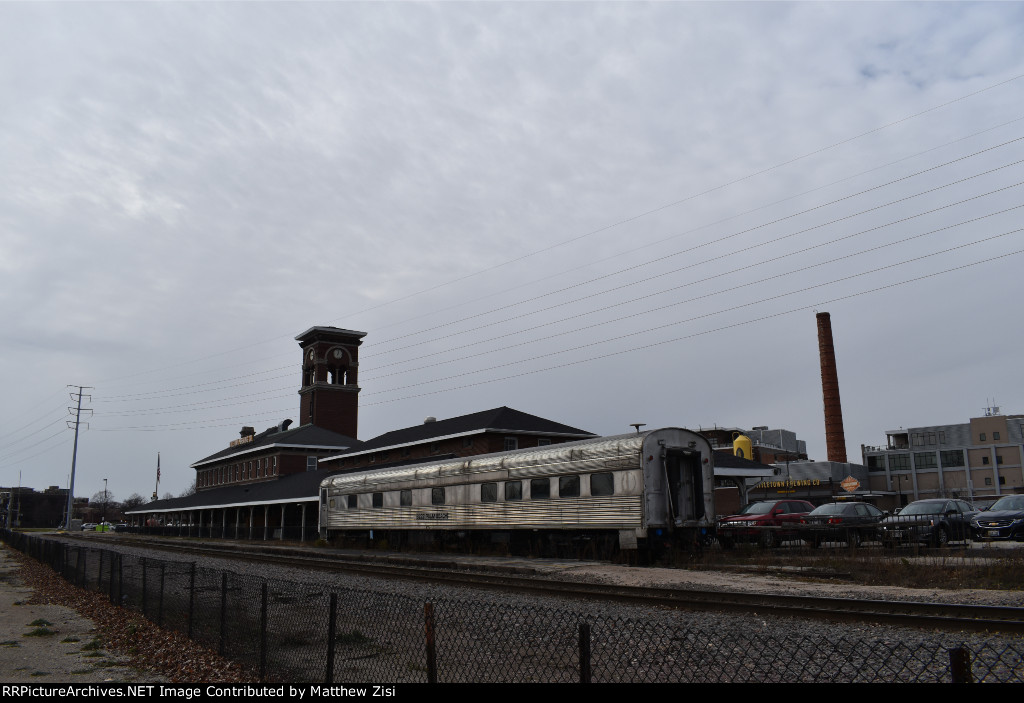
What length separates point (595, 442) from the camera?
22.4m

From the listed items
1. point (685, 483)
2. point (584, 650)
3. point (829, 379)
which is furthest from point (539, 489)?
point (829, 379)

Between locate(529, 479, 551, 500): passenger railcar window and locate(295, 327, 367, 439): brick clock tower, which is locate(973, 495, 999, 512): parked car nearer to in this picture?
locate(529, 479, 551, 500): passenger railcar window

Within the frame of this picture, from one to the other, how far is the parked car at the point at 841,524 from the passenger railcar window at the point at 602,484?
5.80 m

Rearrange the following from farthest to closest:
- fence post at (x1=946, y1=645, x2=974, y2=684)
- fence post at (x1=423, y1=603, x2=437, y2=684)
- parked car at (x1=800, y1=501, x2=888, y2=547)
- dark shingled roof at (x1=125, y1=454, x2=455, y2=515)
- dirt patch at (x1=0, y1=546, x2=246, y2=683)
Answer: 1. dark shingled roof at (x1=125, y1=454, x2=455, y2=515)
2. parked car at (x1=800, y1=501, x2=888, y2=547)
3. dirt patch at (x1=0, y1=546, x2=246, y2=683)
4. fence post at (x1=423, y1=603, x2=437, y2=684)
5. fence post at (x1=946, y1=645, x2=974, y2=684)

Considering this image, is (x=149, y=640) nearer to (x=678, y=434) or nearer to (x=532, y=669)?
(x=532, y=669)

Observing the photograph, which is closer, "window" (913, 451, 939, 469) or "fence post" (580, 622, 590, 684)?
"fence post" (580, 622, 590, 684)

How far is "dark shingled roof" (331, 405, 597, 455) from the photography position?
43.7 m

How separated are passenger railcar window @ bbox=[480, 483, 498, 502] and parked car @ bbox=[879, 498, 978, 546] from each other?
11698mm

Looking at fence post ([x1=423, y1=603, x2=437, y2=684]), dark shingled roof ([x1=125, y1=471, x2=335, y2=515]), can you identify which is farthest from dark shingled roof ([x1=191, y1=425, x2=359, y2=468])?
fence post ([x1=423, y1=603, x2=437, y2=684])

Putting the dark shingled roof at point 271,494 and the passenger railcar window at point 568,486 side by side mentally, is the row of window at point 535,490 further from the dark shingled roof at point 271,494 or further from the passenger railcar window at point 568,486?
the dark shingled roof at point 271,494

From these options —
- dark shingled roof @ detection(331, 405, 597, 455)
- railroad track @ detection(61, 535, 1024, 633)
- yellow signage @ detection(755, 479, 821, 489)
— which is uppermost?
dark shingled roof @ detection(331, 405, 597, 455)

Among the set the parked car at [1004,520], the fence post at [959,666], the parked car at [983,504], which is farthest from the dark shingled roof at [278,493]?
the fence post at [959,666]

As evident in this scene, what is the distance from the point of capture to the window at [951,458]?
85312 millimetres
